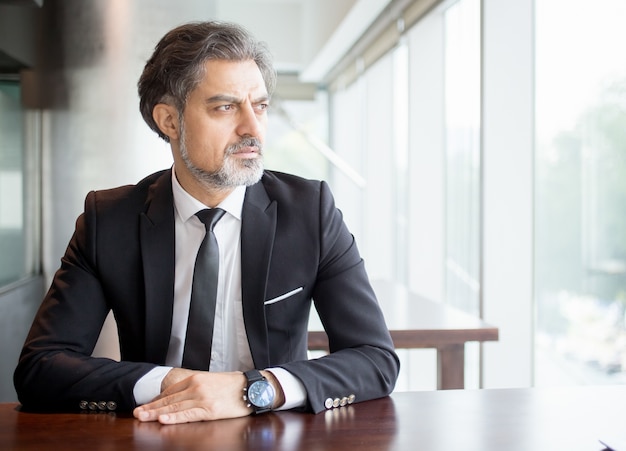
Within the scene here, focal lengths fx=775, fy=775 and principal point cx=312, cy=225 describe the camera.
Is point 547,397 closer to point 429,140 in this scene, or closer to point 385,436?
point 385,436

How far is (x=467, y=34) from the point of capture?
4188mm

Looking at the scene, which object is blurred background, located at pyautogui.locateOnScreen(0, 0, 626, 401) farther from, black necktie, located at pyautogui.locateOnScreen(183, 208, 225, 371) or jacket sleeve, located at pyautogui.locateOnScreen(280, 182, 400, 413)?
black necktie, located at pyautogui.locateOnScreen(183, 208, 225, 371)

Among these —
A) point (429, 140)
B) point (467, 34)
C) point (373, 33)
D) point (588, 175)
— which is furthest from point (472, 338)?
point (373, 33)

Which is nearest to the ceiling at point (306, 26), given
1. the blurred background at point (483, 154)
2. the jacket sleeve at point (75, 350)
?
the blurred background at point (483, 154)

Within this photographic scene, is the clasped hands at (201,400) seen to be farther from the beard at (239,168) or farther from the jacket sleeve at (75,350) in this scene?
the beard at (239,168)

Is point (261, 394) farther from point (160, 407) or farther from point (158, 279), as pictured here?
point (158, 279)

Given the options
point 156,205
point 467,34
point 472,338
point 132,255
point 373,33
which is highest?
point 373,33

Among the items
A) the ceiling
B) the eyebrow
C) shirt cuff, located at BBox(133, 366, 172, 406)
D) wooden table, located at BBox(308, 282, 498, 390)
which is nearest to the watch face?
shirt cuff, located at BBox(133, 366, 172, 406)

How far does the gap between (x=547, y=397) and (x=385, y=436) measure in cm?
39

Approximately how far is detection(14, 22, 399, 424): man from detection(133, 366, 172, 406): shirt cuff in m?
0.12

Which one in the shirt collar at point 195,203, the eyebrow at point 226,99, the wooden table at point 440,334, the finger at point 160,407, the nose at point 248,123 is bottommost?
the wooden table at point 440,334

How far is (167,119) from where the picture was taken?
189cm

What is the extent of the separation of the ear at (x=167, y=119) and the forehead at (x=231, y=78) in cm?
15

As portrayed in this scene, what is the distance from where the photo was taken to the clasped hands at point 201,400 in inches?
51.6
